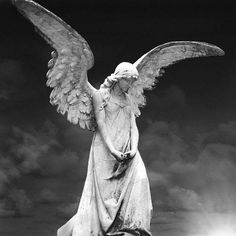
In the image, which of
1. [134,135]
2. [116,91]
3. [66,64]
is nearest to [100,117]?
[116,91]

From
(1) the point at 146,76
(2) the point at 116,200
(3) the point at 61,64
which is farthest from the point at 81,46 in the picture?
(2) the point at 116,200

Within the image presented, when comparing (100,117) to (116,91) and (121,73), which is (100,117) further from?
(121,73)

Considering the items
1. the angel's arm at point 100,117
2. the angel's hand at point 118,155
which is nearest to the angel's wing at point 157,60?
the angel's arm at point 100,117

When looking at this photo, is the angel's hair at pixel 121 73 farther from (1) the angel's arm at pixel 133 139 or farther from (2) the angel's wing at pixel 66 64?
(1) the angel's arm at pixel 133 139

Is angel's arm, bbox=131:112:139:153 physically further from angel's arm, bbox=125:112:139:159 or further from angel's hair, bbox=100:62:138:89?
angel's hair, bbox=100:62:138:89

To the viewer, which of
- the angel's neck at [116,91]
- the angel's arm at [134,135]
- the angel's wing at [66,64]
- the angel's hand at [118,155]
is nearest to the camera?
the angel's wing at [66,64]

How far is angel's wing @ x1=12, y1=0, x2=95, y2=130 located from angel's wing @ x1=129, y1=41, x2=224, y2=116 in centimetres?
113

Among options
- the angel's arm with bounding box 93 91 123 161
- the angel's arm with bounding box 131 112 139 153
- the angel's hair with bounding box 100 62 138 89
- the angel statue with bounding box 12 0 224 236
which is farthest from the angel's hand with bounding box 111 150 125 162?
the angel's hair with bounding box 100 62 138 89

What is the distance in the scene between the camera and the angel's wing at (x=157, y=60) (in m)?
16.7

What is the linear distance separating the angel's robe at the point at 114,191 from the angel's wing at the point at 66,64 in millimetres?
444

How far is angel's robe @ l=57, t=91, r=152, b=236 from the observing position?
50.8 feet

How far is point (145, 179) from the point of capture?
1569 cm

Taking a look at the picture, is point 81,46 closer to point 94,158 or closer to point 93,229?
point 94,158

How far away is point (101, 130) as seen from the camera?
15.9 m
